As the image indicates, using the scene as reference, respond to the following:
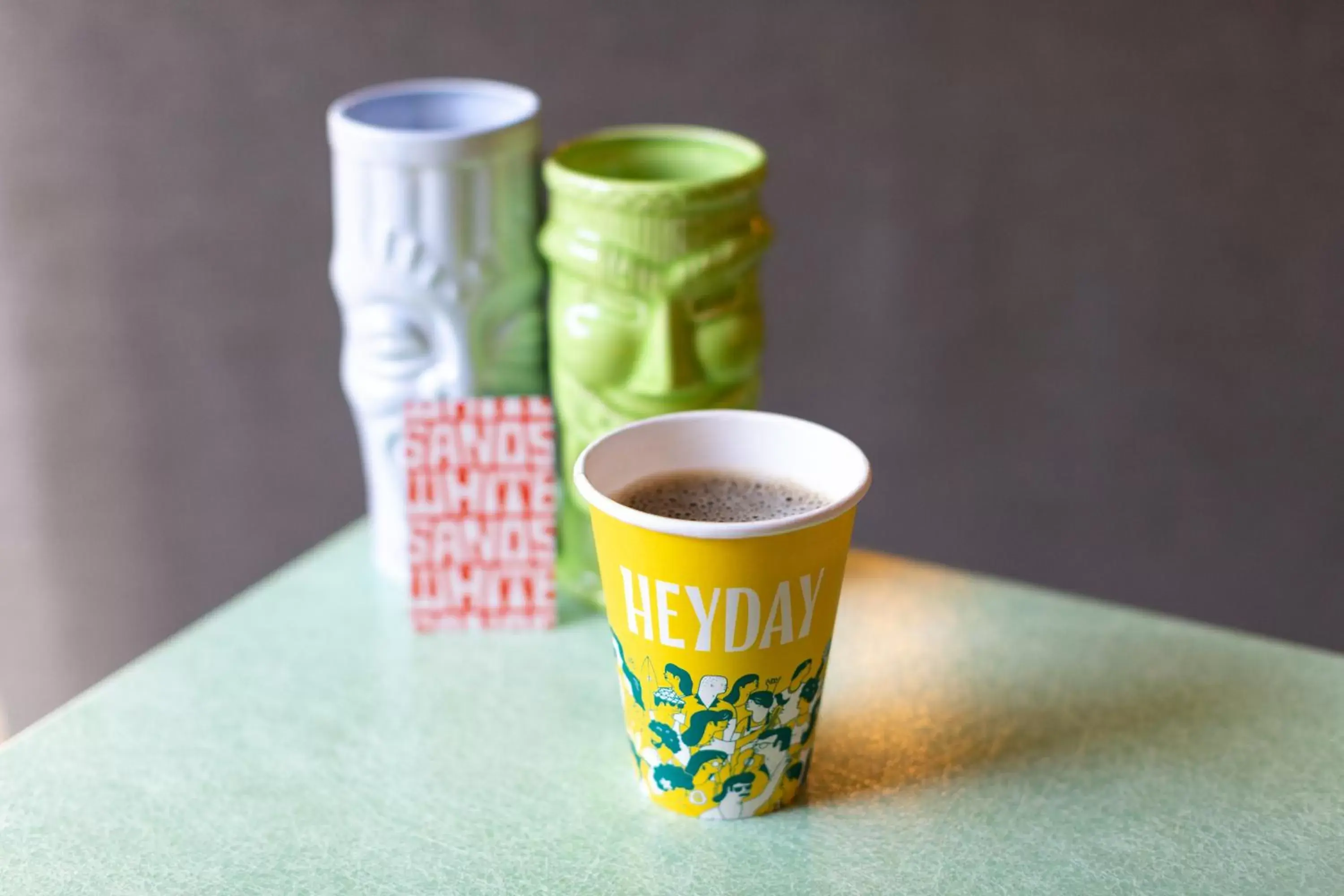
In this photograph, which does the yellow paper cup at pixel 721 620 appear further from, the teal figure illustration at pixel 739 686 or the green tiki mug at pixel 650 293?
the green tiki mug at pixel 650 293

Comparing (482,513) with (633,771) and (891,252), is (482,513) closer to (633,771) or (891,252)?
(633,771)

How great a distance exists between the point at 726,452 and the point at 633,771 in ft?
0.59

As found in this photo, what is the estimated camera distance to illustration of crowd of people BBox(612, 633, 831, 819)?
638 mm

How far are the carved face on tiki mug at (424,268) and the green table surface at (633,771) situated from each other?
0.50ft

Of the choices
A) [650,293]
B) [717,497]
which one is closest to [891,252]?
[650,293]

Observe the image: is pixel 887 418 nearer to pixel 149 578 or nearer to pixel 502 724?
pixel 502 724

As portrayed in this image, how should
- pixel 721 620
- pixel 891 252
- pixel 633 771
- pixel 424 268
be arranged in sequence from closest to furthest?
1. pixel 721 620
2. pixel 633 771
3. pixel 424 268
4. pixel 891 252

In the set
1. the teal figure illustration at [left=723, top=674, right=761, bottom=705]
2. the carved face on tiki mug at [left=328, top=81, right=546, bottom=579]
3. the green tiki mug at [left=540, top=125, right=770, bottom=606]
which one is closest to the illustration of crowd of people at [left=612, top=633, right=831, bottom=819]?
the teal figure illustration at [left=723, top=674, right=761, bottom=705]

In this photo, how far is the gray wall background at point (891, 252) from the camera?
52.2 inches

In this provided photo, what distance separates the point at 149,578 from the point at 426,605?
0.99 metres

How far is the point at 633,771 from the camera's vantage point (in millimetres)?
719

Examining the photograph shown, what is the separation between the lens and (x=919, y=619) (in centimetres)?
87

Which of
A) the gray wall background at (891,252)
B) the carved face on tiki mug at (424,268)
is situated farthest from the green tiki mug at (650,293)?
the gray wall background at (891,252)

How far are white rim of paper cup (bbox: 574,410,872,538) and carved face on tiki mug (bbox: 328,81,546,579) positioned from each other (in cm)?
20
